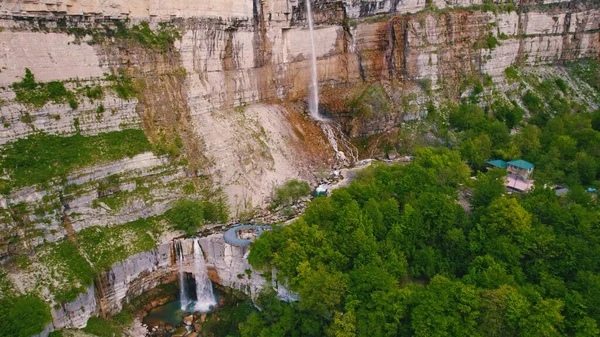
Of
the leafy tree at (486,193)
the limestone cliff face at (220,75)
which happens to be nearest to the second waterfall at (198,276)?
the limestone cliff face at (220,75)

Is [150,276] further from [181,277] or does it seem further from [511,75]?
[511,75]

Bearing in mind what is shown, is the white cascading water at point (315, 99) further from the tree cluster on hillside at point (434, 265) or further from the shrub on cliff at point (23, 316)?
the shrub on cliff at point (23, 316)

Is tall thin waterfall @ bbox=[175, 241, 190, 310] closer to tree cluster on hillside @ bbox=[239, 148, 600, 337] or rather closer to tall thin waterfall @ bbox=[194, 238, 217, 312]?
tall thin waterfall @ bbox=[194, 238, 217, 312]

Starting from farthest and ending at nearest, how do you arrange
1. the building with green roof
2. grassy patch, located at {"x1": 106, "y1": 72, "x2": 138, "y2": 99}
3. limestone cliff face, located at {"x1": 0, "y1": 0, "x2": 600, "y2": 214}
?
the building with green roof, grassy patch, located at {"x1": 106, "y1": 72, "x2": 138, "y2": 99}, limestone cliff face, located at {"x1": 0, "y1": 0, "x2": 600, "y2": 214}

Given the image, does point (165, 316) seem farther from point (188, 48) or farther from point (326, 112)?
point (326, 112)

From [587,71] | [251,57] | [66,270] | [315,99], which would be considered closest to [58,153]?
[66,270]

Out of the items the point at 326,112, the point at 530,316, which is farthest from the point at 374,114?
the point at 530,316

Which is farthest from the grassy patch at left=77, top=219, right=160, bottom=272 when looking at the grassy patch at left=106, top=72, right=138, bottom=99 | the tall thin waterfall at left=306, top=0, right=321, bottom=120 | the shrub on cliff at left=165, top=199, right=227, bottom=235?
the tall thin waterfall at left=306, top=0, right=321, bottom=120
